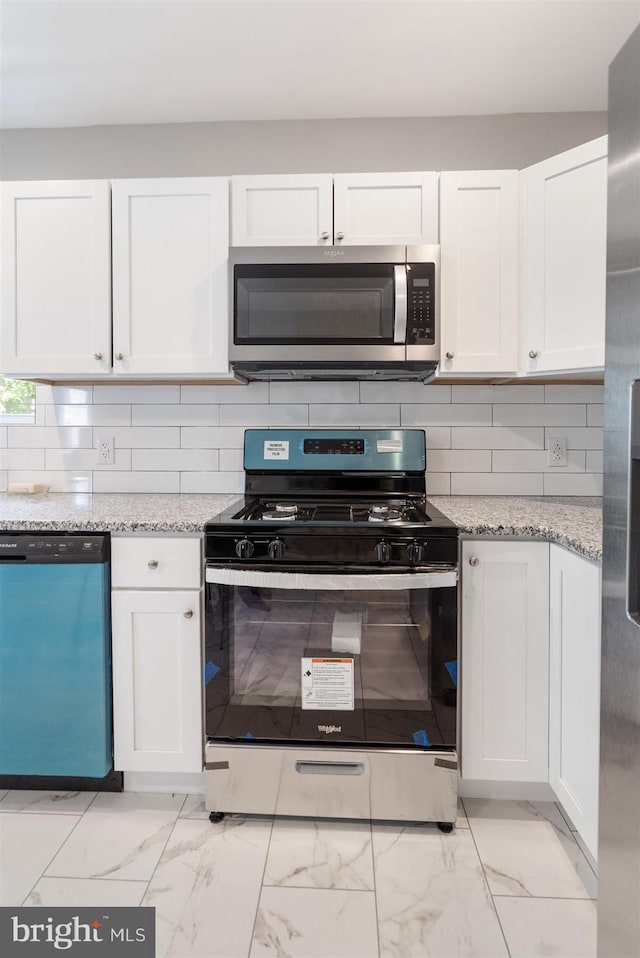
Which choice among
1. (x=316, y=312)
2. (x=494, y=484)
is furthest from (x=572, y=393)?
(x=316, y=312)

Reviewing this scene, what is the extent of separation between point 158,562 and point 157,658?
305mm

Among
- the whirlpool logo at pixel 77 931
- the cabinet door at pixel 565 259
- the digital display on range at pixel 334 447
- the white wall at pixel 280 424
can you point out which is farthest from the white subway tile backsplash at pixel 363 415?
the whirlpool logo at pixel 77 931

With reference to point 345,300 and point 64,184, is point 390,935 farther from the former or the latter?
point 64,184

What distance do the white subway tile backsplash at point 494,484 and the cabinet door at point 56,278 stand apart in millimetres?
1483

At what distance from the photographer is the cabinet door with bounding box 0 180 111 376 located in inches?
80.7

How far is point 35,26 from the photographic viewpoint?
5.99 ft

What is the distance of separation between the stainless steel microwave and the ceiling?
0.68m

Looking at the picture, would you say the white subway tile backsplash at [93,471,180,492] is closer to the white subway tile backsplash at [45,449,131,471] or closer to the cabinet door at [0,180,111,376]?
the white subway tile backsplash at [45,449,131,471]

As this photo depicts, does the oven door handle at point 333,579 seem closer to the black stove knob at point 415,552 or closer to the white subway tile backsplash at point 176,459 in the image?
the black stove knob at point 415,552

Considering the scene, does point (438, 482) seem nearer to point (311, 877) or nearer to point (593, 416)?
point (593, 416)

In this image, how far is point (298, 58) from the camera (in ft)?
6.41

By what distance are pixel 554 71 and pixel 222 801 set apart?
109 inches

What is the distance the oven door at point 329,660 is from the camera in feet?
5.40

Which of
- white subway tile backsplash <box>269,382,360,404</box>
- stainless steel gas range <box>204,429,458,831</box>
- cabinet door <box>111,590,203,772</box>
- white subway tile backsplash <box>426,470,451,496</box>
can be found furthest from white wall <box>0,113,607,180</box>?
cabinet door <box>111,590,203,772</box>
